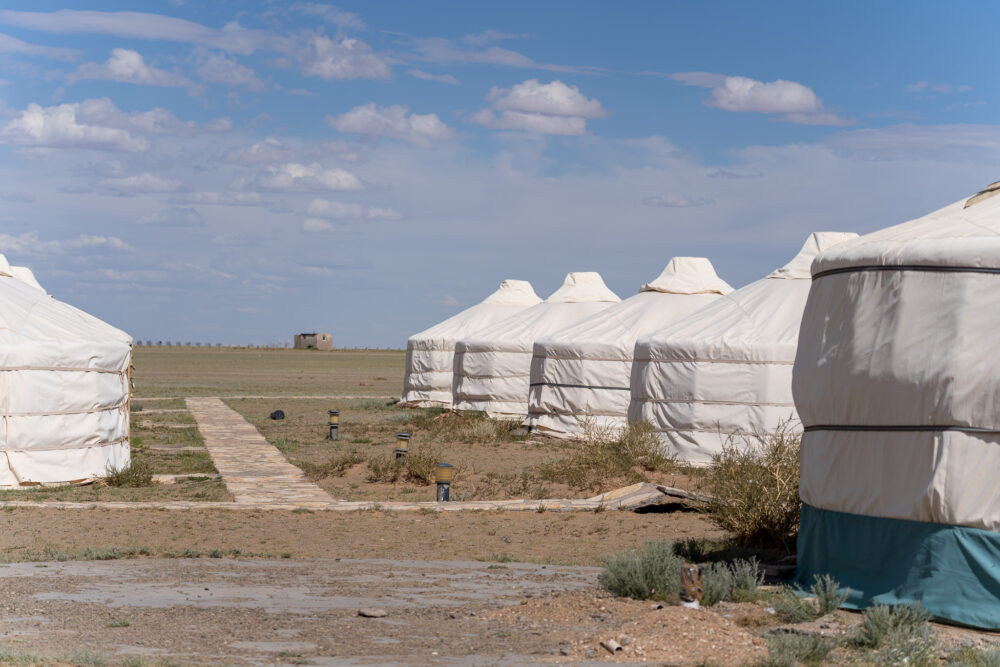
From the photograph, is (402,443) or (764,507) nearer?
(764,507)

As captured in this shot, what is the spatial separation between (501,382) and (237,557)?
47.1ft

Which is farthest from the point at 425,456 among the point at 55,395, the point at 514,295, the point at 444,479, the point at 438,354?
the point at 514,295

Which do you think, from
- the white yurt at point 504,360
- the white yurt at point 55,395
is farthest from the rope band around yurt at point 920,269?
the white yurt at point 504,360

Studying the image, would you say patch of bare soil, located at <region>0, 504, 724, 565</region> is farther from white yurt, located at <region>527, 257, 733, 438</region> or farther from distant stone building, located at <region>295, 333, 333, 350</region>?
distant stone building, located at <region>295, 333, 333, 350</region>

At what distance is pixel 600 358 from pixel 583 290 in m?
6.16

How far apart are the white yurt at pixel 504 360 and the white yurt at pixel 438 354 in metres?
2.55

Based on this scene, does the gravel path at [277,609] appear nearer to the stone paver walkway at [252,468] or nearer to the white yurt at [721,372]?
the stone paver walkway at [252,468]

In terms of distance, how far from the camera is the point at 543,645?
555cm

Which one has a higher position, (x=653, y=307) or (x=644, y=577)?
(x=653, y=307)

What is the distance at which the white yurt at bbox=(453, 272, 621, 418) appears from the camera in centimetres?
2255

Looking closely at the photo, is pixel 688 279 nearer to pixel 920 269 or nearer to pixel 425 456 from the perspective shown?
pixel 425 456

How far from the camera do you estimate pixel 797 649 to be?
5.16 meters

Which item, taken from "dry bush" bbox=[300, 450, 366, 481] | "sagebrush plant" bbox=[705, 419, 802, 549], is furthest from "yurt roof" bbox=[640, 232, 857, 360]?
"sagebrush plant" bbox=[705, 419, 802, 549]

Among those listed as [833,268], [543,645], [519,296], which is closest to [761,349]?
[833,268]
